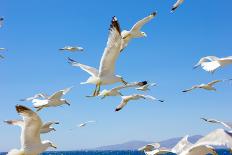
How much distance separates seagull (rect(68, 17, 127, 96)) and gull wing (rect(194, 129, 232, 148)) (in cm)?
598

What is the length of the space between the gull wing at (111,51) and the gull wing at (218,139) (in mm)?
5938

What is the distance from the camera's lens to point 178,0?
15.7 meters

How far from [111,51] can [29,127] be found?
348cm

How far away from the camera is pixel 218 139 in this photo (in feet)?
27.8

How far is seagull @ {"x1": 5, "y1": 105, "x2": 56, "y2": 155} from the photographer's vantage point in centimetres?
1274

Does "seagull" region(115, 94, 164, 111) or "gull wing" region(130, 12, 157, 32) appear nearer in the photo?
"gull wing" region(130, 12, 157, 32)

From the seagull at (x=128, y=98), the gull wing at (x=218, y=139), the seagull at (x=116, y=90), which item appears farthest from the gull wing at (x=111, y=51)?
the gull wing at (x=218, y=139)

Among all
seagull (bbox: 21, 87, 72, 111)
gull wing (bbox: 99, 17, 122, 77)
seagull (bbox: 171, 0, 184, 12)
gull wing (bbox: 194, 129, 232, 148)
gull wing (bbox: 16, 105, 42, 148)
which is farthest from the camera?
seagull (bbox: 21, 87, 72, 111)

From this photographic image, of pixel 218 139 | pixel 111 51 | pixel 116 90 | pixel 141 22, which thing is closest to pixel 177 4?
pixel 111 51

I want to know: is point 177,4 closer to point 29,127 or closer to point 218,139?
point 29,127

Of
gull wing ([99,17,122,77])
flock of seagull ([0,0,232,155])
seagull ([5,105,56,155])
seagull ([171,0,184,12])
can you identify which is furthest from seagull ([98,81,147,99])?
seagull ([5,105,56,155])

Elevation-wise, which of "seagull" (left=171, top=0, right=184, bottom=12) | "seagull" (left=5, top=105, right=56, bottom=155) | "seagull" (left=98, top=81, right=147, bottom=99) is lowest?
"seagull" (left=5, top=105, right=56, bottom=155)

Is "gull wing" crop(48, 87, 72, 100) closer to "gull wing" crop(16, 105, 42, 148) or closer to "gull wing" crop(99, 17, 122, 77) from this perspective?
"gull wing" crop(99, 17, 122, 77)

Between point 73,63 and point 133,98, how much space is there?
411 cm
